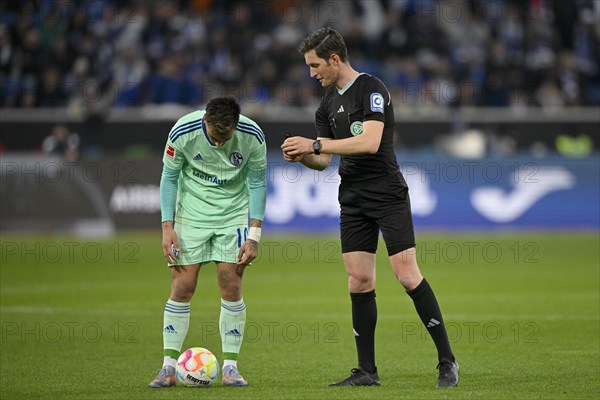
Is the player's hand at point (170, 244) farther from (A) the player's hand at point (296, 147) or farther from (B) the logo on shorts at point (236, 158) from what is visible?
(A) the player's hand at point (296, 147)

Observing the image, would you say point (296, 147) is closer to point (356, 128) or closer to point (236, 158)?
point (356, 128)

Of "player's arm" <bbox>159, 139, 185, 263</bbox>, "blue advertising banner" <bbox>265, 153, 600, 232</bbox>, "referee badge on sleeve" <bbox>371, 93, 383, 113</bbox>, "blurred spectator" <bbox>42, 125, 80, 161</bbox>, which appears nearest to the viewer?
"referee badge on sleeve" <bbox>371, 93, 383, 113</bbox>

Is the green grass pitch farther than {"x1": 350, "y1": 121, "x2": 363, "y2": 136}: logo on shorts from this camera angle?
Yes

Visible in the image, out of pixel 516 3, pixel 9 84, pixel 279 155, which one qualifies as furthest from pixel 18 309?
pixel 516 3

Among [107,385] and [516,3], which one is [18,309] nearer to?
[107,385]

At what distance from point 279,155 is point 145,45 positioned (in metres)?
5.33

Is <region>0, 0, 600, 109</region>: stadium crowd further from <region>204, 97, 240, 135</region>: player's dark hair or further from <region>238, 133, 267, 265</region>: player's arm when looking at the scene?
<region>204, 97, 240, 135</region>: player's dark hair

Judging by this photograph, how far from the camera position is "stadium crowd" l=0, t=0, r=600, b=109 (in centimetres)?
2244

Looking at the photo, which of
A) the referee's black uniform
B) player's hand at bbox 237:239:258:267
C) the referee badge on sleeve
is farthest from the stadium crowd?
the referee badge on sleeve

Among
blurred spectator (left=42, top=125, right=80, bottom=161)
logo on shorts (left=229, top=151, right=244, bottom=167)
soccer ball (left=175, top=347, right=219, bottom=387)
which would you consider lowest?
soccer ball (left=175, top=347, right=219, bottom=387)

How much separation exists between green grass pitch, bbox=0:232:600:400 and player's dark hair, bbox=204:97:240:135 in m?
1.81

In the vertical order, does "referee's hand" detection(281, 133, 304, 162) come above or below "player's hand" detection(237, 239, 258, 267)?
above

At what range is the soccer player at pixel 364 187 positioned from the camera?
7.19 m

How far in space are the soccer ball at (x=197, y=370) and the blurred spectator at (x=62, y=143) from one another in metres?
13.7
